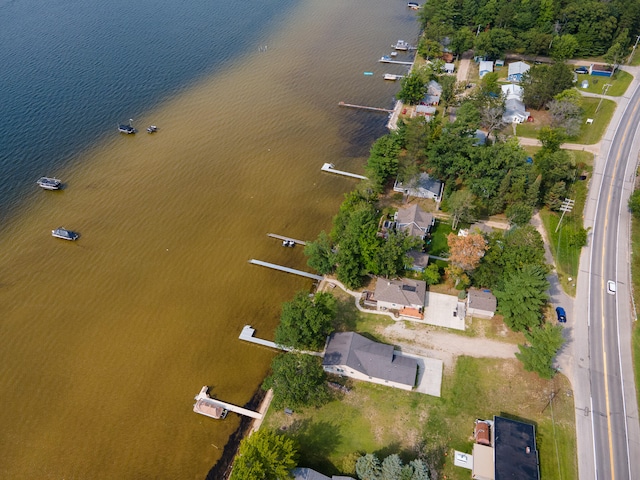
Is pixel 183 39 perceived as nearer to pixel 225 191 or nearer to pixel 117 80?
pixel 117 80

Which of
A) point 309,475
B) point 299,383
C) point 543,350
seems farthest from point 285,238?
point 543,350

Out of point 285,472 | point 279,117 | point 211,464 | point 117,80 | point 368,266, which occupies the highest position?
point 117,80

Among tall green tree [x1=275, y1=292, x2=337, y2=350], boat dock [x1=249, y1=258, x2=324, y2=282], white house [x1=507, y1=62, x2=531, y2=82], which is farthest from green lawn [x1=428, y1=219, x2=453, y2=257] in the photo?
white house [x1=507, y1=62, x2=531, y2=82]

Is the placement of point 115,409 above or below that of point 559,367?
above

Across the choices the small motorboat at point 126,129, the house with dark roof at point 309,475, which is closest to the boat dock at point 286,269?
the house with dark roof at point 309,475

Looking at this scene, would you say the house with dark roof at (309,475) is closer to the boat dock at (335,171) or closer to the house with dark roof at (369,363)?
the house with dark roof at (369,363)

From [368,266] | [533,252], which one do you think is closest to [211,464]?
[368,266]

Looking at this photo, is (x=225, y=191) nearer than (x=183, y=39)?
Yes

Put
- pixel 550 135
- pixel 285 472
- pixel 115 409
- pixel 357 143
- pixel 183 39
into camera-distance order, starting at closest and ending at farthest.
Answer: pixel 285 472 < pixel 115 409 < pixel 550 135 < pixel 357 143 < pixel 183 39
